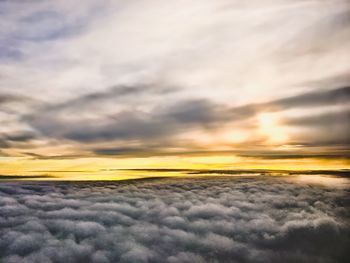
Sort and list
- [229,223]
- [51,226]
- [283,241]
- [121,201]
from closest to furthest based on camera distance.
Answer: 1. [283,241]
2. [51,226]
3. [229,223]
4. [121,201]

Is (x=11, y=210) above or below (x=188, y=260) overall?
above

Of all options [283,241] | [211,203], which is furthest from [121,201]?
[283,241]

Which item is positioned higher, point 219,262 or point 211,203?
point 211,203

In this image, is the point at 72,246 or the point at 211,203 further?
the point at 211,203

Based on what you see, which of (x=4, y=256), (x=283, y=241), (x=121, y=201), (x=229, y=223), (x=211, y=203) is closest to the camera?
(x=4, y=256)

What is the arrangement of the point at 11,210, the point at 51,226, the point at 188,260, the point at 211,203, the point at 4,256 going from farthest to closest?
the point at 211,203, the point at 11,210, the point at 51,226, the point at 188,260, the point at 4,256

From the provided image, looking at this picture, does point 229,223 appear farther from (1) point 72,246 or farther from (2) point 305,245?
(1) point 72,246

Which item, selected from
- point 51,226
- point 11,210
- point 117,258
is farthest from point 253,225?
point 11,210

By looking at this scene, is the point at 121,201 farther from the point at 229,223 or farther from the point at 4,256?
the point at 4,256

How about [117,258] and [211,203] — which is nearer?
[117,258]
